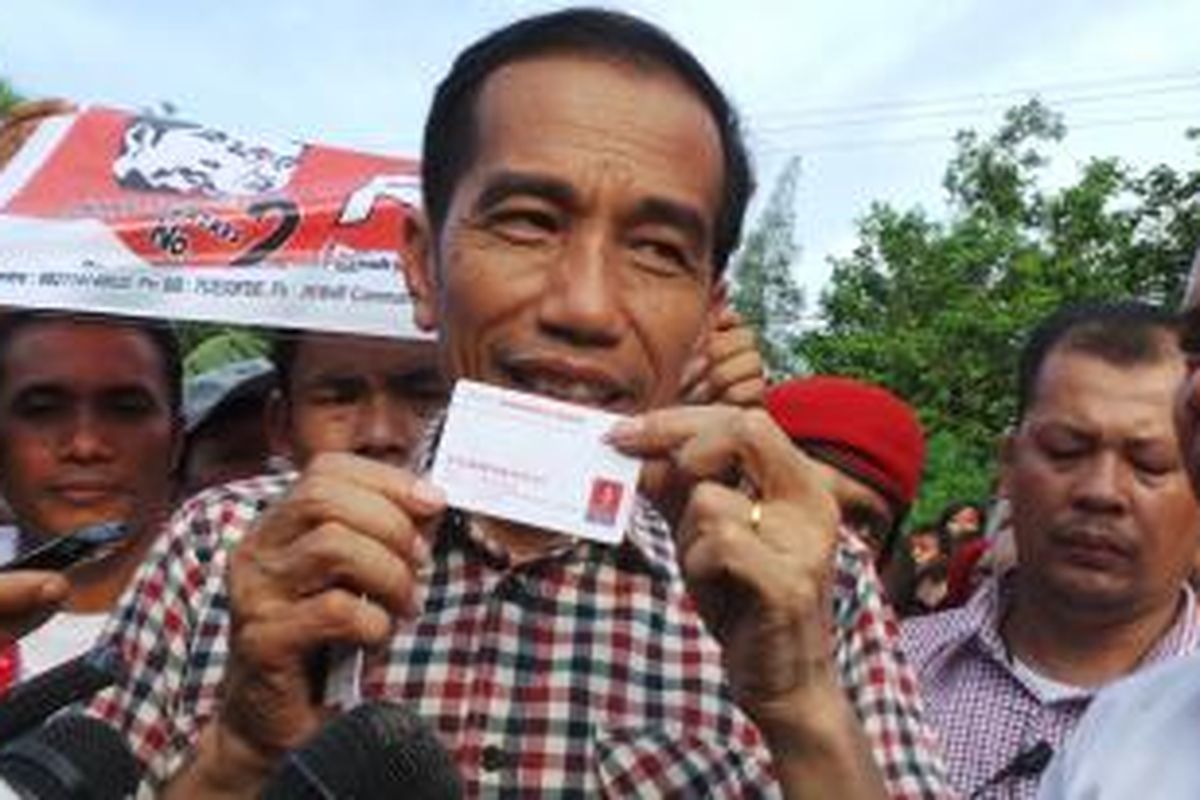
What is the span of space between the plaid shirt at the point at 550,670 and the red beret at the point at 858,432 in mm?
1810

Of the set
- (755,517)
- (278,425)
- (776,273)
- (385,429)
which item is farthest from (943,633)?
(776,273)

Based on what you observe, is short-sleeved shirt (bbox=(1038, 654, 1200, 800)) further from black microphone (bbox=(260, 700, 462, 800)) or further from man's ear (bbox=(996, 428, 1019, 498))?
man's ear (bbox=(996, 428, 1019, 498))

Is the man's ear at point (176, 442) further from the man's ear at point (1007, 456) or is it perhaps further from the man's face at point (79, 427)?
the man's ear at point (1007, 456)

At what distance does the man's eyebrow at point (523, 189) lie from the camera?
173cm

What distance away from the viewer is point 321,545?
1.42m

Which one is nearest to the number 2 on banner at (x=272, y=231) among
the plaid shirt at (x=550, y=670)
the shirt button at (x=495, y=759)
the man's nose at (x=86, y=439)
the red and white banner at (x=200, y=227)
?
the red and white banner at (x=200, y=227)

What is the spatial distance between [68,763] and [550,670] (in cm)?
61

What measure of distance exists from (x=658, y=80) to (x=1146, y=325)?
1.97m

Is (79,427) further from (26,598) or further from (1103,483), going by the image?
(1103,483)

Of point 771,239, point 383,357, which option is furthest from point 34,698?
point 771,239

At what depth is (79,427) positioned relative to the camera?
116 inches

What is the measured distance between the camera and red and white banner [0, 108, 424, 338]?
254 cm

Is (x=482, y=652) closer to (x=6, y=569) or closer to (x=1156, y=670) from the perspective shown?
(x=6, y=569)

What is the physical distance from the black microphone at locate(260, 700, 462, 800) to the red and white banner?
1.27 meters
